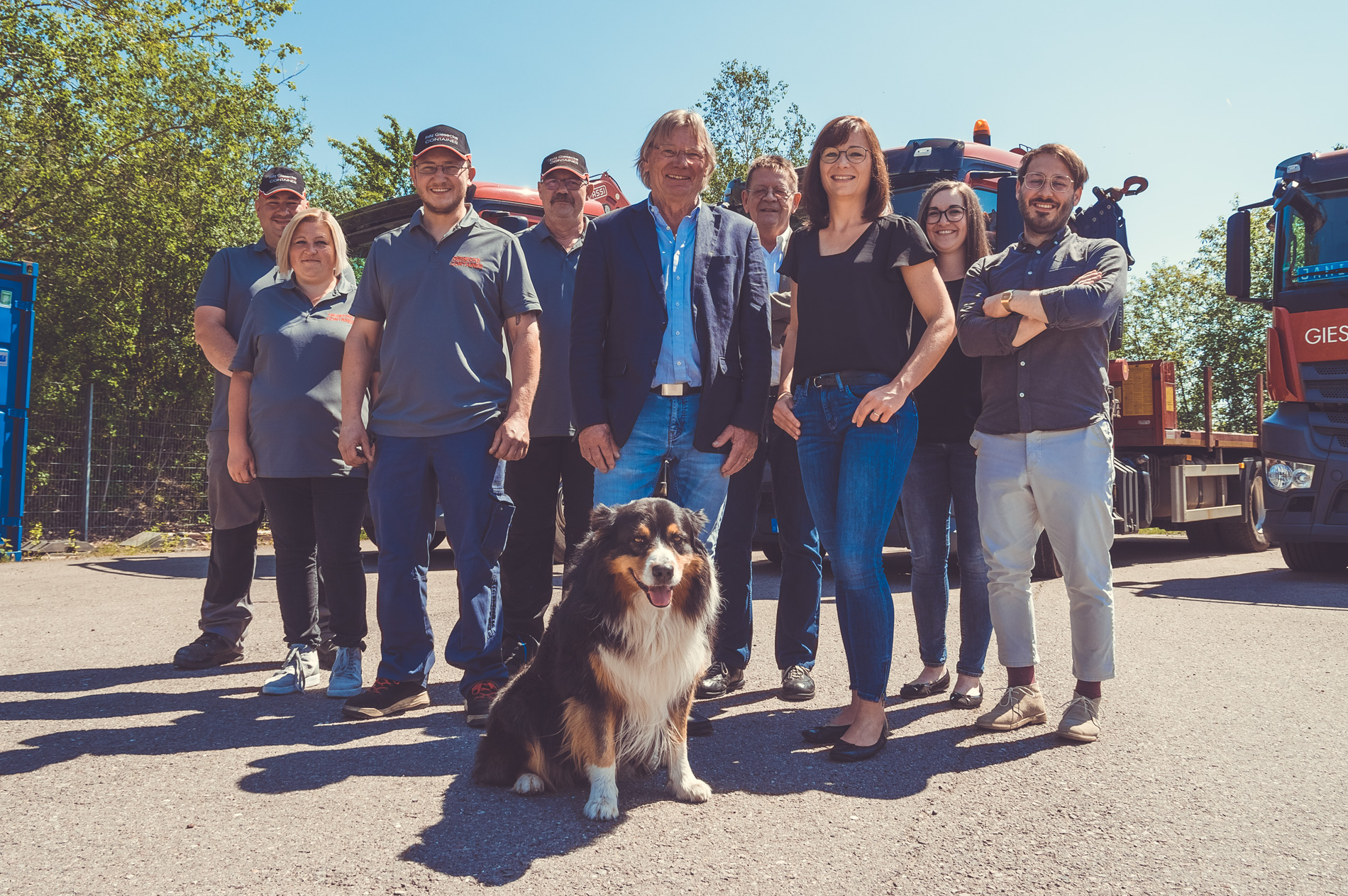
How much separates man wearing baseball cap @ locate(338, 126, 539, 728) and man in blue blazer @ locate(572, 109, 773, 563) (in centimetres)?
60

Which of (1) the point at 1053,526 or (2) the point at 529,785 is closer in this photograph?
(2) the point at 529,785

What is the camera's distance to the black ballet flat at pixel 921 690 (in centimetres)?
419

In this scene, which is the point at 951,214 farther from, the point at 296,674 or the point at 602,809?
the point at 296,674

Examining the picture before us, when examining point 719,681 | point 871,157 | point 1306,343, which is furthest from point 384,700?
point 1306,343

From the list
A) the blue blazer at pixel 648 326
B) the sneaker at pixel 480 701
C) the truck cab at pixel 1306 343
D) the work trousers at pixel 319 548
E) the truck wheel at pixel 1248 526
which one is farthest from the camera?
the truck wheel at pixel 1248 526

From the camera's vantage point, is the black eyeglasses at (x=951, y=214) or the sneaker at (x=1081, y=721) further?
the black eyeglasses at (x=951, y=214)

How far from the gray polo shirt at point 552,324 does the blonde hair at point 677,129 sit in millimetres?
863

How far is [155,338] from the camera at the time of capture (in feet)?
45.6

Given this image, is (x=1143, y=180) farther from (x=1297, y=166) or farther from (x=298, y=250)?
(x=298, y=250)

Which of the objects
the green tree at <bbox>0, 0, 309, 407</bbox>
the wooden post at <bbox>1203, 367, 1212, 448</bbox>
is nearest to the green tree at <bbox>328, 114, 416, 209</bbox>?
the green tree at <bbox>0, 0, 309, 407</bbox>

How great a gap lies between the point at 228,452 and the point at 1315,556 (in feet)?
30.5

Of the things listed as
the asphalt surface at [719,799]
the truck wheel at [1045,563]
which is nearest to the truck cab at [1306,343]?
the truck wheel at [1045,563]

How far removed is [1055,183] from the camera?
3.67m

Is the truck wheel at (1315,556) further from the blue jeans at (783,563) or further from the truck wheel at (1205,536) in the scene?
the blue jeans at (783,563)
